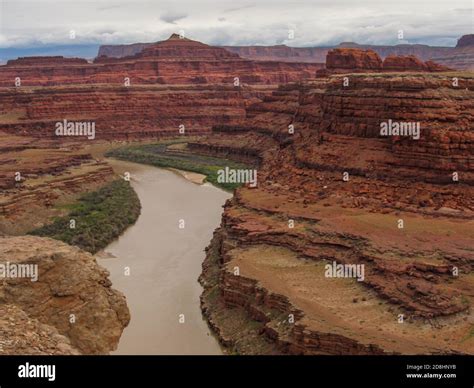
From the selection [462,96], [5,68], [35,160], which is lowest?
[35,160]

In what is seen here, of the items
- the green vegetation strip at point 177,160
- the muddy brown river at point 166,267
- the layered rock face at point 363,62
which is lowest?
the muddy brown river at point 166,267

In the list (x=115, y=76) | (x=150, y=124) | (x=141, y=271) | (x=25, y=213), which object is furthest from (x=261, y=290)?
(x=115, y=76)

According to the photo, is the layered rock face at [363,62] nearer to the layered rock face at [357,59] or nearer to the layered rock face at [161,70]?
the layered rock face at [357,59]

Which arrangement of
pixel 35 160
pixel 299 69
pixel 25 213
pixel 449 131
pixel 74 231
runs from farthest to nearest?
1. pixel 299 69
2. pixel 35 160
3. pixel 25 213
4. pixel 74 231
5. pixel 449 131

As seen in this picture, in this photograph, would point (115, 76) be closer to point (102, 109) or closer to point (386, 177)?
point (102, 109)

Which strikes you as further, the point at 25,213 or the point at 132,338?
the point at 25,213

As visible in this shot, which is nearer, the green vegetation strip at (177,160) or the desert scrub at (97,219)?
the desert scrub at (97,219)

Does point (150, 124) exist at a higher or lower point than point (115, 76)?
lower

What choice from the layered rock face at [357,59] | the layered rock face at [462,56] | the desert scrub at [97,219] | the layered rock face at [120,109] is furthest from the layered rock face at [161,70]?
the desert scrub at [97,219]

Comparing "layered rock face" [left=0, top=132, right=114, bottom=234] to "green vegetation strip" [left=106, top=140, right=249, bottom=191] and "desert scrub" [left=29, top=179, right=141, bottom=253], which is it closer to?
"desert scrub" [left=29, top=179, right=141, bottom=253]
